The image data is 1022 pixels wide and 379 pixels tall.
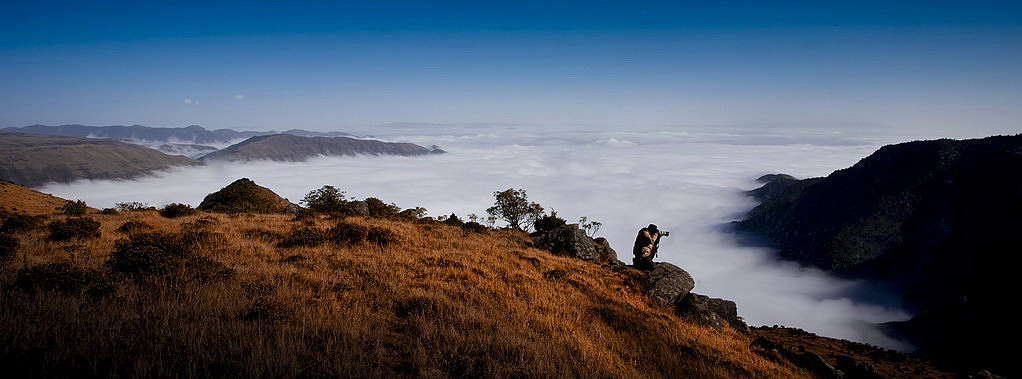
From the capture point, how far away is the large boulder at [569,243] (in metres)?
21.6

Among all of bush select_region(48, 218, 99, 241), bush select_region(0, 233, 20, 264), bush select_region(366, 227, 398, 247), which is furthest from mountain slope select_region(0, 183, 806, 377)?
bush select_region(366, 227, 398, 247)

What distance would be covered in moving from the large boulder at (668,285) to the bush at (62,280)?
1446 cm

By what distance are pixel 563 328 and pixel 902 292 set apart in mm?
199626

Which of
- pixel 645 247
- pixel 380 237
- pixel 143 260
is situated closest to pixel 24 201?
pixel 380 237

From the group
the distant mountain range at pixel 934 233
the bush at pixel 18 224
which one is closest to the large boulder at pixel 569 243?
the bush at pixel 18 224

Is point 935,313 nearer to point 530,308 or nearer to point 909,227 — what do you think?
point 909,227

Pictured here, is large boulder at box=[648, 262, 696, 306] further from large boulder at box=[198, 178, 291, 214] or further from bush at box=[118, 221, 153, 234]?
large boulder at box=[198, 178, 291, 214]

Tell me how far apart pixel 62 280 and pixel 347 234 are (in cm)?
764

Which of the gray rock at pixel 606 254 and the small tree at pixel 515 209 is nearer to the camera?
the gray rock at pixel 606 254

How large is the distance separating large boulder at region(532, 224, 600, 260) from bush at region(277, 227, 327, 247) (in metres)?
12.6

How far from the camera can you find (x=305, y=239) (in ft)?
43.2

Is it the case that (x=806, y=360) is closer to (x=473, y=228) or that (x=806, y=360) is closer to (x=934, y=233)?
(x=473, y=228)

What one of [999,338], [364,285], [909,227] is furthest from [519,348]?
[909,227]

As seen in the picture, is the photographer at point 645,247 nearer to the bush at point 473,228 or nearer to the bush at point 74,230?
the bush at point 473,228
